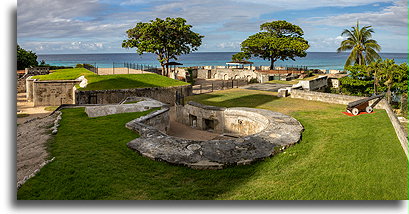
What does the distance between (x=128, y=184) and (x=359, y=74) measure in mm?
24985

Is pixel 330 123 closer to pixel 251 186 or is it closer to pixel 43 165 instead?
pixel 251 186

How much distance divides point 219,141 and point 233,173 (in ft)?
5.92

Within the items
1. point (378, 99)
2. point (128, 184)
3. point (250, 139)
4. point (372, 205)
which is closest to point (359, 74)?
point (378, 99)

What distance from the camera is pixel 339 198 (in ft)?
18.1

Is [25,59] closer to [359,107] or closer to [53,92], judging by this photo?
[53,92]

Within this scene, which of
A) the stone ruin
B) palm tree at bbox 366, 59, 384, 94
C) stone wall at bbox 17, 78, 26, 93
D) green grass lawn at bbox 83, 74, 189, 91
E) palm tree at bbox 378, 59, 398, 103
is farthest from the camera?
stone wall at bbox 17, 78, 26, 93

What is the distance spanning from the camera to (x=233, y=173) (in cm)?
688

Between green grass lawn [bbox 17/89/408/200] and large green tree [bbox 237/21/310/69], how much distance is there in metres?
31.9

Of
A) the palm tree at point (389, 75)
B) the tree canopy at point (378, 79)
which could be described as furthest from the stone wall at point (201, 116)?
the palm tree at point (389, 75)

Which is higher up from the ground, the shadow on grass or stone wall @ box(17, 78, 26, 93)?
stone wall @ box(17, 78, 26, 93)

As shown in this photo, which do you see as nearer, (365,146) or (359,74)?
(365,146)

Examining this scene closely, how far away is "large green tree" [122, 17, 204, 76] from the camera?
1364 inches

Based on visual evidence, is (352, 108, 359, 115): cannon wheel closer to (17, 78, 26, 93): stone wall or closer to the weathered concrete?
the weathered concrete

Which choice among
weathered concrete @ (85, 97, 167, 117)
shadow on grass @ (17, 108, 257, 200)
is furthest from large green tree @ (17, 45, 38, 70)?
shadow on grass @ (17, 108, 257, 200)
